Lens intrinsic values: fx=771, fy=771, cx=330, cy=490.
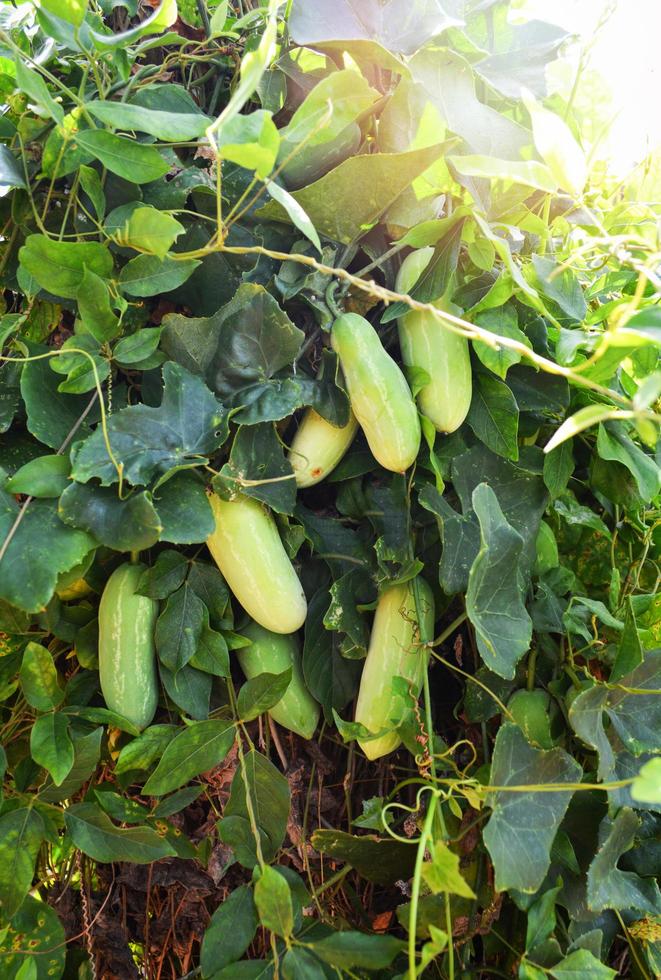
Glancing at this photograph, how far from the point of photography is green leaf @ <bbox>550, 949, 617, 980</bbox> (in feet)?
1.86

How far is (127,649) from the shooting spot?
63 cm

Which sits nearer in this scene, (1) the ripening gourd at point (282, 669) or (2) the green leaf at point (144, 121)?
(2) the green leaf at point (144, 121)

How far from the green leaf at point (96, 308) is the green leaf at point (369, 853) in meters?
0.45

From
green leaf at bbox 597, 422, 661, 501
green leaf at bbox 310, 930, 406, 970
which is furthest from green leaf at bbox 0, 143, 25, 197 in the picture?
green leaf at bbox 310, 930, 406, 970

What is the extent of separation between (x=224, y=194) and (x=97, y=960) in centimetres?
74

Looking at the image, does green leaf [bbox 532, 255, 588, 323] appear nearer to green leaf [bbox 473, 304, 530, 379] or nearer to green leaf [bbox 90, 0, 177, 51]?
green leaf [bbox 473, 304, 530, 379]

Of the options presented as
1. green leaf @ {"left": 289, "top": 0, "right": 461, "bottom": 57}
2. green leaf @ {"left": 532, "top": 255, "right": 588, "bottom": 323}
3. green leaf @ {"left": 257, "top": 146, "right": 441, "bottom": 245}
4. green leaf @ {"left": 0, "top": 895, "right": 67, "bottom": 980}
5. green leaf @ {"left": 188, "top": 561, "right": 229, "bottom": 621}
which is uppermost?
green leaf @ {"left": 289, "top": 0, "right": 461, "bottom": 57}

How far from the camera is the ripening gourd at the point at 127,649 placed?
63cm

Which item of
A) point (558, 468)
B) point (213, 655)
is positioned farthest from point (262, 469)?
point (558, 468)

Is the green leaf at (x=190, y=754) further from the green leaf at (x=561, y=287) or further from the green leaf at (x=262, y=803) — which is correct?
the green leaf at (x=561, y=287)

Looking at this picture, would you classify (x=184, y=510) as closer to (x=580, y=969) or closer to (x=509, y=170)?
(x=509, y=170)

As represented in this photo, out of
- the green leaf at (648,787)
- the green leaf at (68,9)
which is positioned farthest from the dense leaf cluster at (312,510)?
the green leaf at (648,787)

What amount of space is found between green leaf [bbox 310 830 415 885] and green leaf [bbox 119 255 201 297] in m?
→ 0.47

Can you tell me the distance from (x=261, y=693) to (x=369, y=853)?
162 mm
